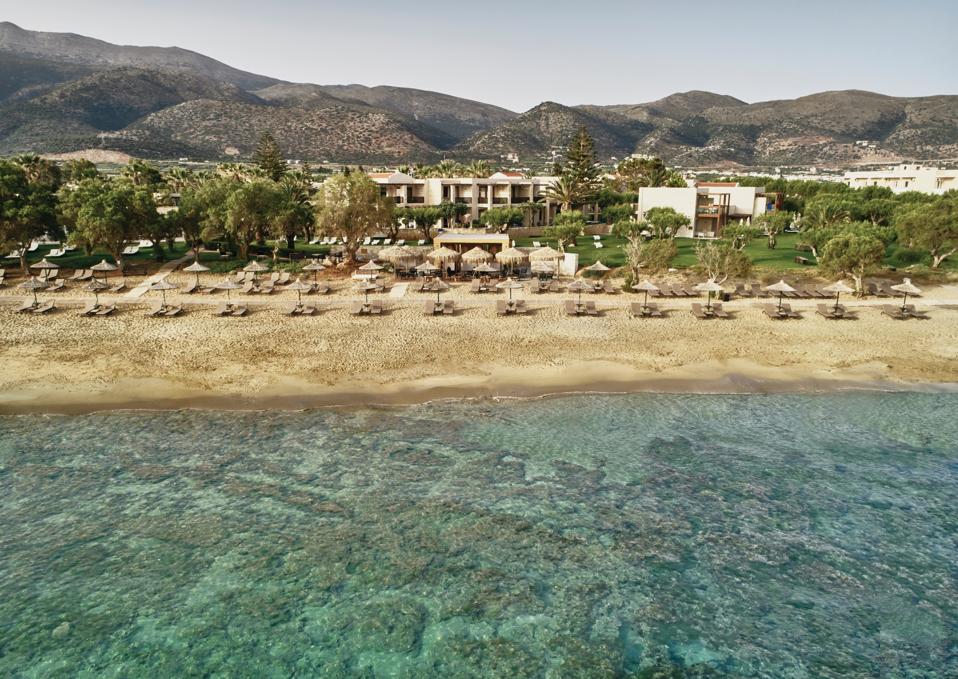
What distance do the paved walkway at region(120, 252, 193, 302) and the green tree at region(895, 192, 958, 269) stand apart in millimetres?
45692

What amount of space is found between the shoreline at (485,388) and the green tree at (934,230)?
67.5 ft

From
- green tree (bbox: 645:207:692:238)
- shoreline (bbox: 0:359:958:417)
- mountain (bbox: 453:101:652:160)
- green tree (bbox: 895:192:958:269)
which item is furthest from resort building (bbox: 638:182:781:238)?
mountain (bbox: 453:101:652:160)

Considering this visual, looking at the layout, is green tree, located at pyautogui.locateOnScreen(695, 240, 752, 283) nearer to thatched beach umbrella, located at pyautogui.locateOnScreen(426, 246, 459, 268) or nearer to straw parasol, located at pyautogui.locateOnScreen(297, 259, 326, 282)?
thatched beach umbrella, located at pyautogui.locateOnScreen(426, 246, 459, 268)

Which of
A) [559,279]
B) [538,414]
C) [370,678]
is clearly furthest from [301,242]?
[370,678]

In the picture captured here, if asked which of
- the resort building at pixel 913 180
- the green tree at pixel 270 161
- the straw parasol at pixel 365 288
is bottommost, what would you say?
the straw parasol at pixel 365 288

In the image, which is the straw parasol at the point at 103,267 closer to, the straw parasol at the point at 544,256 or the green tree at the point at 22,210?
the green tree at the point at 22,210

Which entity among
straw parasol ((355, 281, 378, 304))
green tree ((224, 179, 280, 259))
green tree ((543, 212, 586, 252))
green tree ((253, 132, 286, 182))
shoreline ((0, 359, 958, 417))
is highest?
green tree ((253, 132, 286, 182))

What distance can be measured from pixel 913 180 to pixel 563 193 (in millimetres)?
47636

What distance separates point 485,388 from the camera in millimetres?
21453

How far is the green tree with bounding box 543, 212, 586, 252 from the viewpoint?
44969 millimetres

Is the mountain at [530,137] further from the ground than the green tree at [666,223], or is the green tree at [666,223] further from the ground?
the mountain at [530,137]

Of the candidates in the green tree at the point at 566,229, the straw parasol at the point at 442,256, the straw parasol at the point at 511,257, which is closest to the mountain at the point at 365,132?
the green tree at the point at 566,229

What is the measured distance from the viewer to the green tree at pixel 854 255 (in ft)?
104

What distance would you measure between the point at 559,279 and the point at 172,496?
86.8 feet
